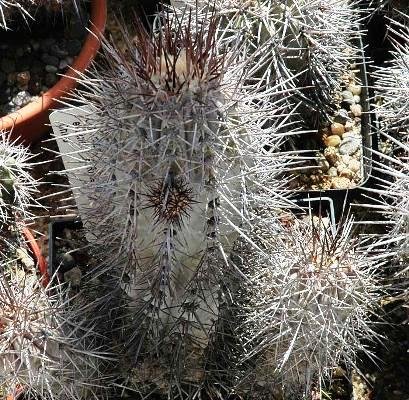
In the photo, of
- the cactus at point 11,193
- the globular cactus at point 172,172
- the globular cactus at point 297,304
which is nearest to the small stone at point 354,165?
the globular cactus at point 297,304

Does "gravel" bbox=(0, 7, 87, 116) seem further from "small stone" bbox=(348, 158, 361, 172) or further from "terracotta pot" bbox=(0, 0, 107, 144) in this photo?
"small stone" bbox=(348, 158, 361, 172)

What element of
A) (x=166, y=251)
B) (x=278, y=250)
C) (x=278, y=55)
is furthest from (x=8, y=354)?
(x=278, y=55)

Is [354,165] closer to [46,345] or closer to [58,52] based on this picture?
[58,52]

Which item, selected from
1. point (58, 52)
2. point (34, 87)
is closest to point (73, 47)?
point (58, 52)

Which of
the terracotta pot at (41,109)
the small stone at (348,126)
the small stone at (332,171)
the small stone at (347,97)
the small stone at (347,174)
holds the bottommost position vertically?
the small stone at (347,174)

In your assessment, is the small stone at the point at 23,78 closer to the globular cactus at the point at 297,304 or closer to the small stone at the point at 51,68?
the small stone at the point at 51,68

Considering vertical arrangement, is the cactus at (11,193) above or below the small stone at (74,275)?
above
